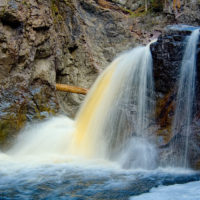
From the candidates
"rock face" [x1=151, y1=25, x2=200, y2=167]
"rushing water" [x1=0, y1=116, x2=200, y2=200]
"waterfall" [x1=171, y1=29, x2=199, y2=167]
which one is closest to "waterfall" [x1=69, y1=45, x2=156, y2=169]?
"rock face" [x1=151, y1=25, x2=200, y2=167]

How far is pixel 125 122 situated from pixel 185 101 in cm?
153

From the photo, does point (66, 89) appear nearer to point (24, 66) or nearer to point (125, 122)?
point (24, 66)

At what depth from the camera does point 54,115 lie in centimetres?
772

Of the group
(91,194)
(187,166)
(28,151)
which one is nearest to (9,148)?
(28,151)

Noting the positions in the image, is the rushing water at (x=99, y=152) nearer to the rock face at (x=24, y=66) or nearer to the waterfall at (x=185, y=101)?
the waterfall at (x=185, y=101)

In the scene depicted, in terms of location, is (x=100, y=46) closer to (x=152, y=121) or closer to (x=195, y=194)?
(x=152, y=121)

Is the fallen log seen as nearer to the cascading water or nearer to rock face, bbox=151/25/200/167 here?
the cascading water

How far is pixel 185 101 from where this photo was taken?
504 cm

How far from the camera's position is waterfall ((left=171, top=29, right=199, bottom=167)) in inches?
184

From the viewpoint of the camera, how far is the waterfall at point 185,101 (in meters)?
4.68

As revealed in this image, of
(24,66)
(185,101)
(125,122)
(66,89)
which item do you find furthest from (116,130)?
(24,66)

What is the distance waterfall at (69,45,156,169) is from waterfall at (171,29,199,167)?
0.59 m

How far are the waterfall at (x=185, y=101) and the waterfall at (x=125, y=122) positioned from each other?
587 mm

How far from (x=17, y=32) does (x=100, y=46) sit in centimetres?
796
